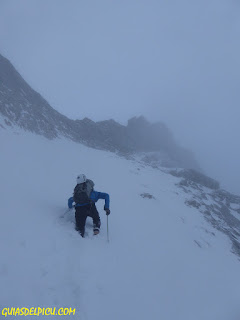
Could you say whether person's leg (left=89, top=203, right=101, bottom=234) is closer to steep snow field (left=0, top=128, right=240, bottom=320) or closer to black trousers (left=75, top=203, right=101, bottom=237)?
black trousers (left=75, top=203, right=101, bottom=237)

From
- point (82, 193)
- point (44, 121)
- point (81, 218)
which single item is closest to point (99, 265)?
point (81, 218)

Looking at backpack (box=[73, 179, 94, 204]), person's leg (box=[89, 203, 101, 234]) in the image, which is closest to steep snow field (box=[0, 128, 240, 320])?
person's leg (box=[89, 203, 101, 234])

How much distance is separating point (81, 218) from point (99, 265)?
228 centimetres

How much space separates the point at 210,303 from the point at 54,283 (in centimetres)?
712

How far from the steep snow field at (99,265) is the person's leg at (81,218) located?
331 millimetres

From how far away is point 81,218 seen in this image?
11750 millimetres

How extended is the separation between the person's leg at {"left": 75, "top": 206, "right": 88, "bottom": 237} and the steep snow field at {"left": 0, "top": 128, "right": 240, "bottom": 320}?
33 centimetres

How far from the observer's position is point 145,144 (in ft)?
338

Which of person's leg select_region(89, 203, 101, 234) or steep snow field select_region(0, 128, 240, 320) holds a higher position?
person's leg select_region(89, 203, 101, 234)

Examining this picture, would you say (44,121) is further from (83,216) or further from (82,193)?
(83,216)

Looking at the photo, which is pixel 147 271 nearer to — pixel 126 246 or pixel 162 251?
pixel 126 246

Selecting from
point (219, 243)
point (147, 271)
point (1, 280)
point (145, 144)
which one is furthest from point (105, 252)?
point (145, 144)

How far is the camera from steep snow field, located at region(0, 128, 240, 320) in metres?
7.90

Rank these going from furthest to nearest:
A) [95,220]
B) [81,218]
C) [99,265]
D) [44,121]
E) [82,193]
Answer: [44,121], [82,193], [95,220], [81,218], [99,265]
